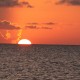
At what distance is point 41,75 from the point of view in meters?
60.2

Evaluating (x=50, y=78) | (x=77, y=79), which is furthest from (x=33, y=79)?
(x=77, y=79)

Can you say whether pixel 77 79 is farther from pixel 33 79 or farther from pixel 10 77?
pixel 10 77

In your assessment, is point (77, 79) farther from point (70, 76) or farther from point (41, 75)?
point (41, 75)

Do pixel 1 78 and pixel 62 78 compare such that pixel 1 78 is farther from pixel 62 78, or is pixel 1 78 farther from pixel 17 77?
pixel 62 78

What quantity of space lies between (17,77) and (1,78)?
3.14 metres

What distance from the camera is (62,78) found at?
55969 mm

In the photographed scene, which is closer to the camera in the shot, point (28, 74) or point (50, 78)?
point (50, 78)

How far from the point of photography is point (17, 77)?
56.8 m

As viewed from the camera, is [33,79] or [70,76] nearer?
[33,79]

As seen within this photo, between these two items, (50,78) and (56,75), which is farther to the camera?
(56,75)

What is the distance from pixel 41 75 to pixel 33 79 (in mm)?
5264

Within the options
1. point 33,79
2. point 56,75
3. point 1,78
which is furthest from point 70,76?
point 1,78

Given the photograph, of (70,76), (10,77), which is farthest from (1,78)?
(70,76)

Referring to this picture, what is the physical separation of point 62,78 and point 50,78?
6.53 ft
